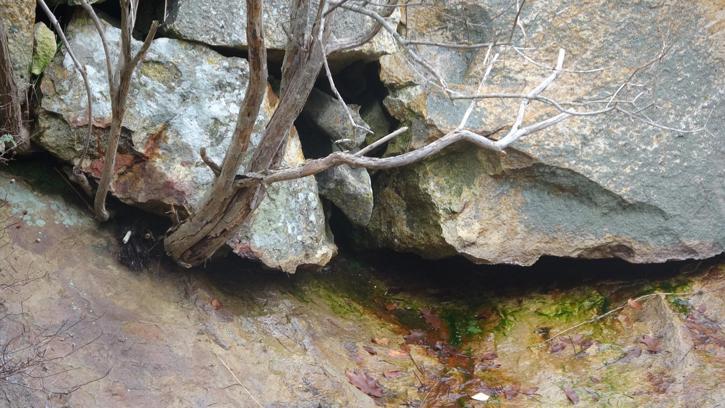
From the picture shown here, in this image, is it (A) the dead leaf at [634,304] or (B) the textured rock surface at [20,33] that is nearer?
(B) the textured rock surface at [20,33]

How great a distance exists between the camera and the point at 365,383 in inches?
169

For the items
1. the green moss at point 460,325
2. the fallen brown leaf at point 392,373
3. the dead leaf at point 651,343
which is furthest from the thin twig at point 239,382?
the dead leaf at point 651,343

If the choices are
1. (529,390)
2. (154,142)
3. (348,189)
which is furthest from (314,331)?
(154,142)

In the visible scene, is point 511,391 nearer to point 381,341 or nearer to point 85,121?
point 381,341

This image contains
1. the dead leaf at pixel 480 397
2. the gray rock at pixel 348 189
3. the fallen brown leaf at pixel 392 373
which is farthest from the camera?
the gray rock at pixel 348 189

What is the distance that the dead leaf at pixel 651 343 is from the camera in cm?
431

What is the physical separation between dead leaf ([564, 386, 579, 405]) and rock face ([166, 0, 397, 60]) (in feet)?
8.63

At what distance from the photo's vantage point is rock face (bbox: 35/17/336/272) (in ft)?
13.1

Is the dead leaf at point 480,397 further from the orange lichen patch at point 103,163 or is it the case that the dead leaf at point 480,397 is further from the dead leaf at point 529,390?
the orange lichen patch at point 103,163

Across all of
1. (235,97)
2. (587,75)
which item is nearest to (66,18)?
(235,97)

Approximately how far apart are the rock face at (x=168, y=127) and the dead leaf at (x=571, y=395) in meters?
1.82

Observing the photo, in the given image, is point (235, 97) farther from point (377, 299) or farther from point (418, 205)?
point (377, 299)

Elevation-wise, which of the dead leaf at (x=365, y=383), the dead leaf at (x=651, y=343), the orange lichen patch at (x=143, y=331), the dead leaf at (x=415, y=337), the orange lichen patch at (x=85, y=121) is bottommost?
the orange lichen patch at (x=143, y=331)

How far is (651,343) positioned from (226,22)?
333 cm
